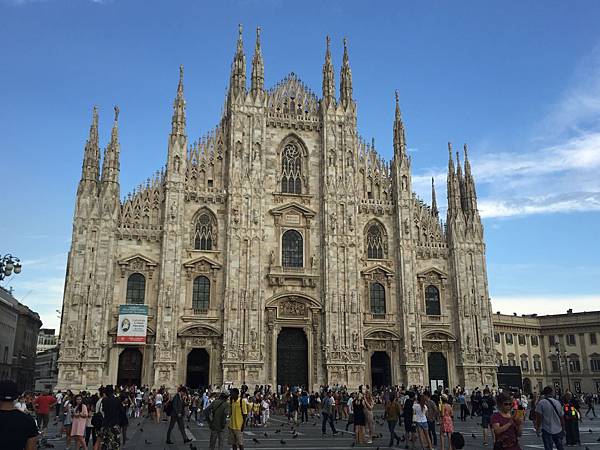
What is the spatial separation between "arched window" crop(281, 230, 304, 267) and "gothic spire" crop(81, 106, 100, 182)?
531 inches

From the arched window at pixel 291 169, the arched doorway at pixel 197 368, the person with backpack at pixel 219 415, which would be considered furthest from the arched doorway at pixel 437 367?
the person with backpack at pixel 219 415

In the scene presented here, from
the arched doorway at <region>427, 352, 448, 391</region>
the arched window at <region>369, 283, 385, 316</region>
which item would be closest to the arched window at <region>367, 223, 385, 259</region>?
the arched window at <region>369, 283, 385, 316</region>

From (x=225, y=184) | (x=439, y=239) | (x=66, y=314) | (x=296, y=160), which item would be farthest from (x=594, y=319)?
(x=66, y=314)

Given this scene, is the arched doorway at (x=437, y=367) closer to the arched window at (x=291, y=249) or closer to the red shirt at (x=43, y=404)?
the arched window at (x=291, y=249)

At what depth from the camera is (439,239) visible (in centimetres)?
4425

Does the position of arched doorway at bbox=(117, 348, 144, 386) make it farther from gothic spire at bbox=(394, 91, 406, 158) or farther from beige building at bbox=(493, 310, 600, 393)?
beige building at bbox=(493, 310, 600, 393)

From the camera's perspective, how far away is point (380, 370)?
41156 millimetres

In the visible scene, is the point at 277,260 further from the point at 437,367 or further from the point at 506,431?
the point at 506,431

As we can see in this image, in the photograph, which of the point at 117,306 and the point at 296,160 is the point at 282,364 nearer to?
the point at 117,306

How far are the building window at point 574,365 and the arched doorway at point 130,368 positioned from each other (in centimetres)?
5111

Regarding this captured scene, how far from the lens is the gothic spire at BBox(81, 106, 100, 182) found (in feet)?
126

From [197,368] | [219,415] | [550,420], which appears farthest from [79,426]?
[197,368]

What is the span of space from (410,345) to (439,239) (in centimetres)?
874

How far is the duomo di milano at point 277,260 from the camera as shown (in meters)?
36.9
